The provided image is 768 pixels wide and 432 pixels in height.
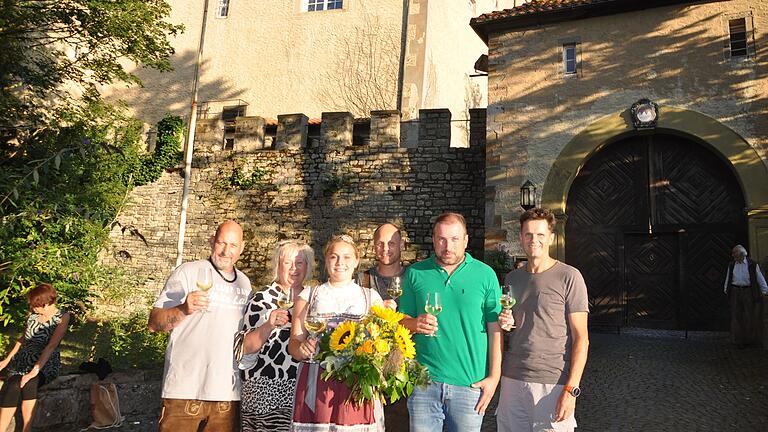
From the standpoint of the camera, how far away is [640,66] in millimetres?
9367

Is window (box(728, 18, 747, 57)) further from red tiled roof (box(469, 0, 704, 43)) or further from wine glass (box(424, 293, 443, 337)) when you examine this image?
wine glass (box(424, 293, 443, 337))

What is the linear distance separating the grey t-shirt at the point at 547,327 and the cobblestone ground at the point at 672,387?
225 centimetres

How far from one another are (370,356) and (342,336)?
0.18 metres

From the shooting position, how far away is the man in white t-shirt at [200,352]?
9.36ft

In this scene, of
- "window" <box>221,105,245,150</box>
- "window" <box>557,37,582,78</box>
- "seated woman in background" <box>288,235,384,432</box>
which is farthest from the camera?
"window" <box>221,105,245,150</box>

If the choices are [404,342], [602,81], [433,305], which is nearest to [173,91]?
[602,81]

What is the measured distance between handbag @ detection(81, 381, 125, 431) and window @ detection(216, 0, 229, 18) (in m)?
15.6

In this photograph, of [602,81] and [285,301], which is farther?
[602,81]

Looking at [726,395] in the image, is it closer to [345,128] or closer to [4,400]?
[4,400]

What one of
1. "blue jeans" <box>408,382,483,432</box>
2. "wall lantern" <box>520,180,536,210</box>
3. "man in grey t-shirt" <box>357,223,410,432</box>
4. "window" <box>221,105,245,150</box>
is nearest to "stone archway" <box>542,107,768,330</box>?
"wall lantern" <box>520,180,536,210</box>

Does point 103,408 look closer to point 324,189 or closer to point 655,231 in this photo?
point 324,189

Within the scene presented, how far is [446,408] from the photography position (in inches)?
109

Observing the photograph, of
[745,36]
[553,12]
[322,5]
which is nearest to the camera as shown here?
[745,36]

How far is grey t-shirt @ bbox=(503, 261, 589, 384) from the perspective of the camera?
282cm
